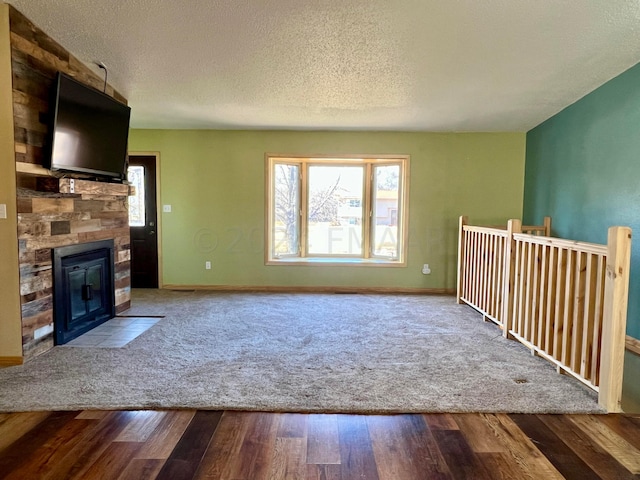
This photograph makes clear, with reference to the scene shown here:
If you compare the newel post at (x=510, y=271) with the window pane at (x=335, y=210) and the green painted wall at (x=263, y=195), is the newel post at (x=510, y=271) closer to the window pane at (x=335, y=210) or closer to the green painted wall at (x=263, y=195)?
the green painted wall at (x=263, y=195)

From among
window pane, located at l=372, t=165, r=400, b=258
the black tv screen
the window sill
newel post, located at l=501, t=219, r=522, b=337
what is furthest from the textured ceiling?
the window sill

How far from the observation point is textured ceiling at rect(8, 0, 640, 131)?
2.69 m

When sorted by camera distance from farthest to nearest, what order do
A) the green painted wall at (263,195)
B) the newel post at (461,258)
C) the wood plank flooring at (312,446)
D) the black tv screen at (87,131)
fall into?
the green painted wall at (263,195)
the newel post at (461,258)
the black tv screen at (87,131)
the wood plank flooring at (312,446)

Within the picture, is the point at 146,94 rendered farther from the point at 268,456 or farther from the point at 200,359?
the point at 268,456

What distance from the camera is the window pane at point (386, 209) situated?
5508 mm

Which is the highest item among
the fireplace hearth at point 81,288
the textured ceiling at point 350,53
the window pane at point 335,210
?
the textured ceiling at point 350,53

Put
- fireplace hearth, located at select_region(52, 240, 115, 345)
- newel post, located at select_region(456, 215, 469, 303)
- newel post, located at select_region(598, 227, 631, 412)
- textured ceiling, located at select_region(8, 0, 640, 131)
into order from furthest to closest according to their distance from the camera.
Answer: newel post, located at select_region(456, 215, 469, 303), fireplace hearth, located at select_region(52, 240, 115, 345), textured ceiling, located at select_region(8, 0, 640, 131), newel post, located at select_region(598, 227, 631, 412)

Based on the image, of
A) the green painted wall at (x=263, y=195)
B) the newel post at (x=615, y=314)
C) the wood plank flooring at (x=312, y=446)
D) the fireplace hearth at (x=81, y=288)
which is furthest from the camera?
the green painted wall at (x=263, y=195)

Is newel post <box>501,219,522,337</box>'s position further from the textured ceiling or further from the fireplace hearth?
the fireplace hearth

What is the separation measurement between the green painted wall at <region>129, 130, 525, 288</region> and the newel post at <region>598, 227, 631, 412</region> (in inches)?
127

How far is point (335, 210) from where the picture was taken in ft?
18.4

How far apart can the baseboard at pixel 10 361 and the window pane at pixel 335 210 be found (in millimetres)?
3650

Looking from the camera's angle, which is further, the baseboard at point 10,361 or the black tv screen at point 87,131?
the black tv screen at point 87,131

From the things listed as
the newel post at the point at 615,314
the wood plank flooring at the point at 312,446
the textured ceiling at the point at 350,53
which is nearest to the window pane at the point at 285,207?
the textured ceiling at the point at 350,53
